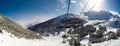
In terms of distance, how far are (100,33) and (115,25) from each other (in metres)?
45.0

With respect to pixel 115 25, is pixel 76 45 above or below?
below

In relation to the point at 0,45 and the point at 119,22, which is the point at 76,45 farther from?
the point at 119,22

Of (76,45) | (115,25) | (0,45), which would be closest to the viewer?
(0,45)

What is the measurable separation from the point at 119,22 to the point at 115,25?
8.77 m

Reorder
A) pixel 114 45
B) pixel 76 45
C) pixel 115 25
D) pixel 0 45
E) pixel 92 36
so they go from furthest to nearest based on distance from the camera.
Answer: pixel 115 25, pixel 92 36, pixel 76 45, pixel 114 45, pixel 0 45

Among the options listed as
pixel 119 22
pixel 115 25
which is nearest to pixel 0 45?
pixel 115 25

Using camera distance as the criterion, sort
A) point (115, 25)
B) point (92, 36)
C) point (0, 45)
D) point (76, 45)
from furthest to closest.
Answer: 1. point (115, 25)
2. point (92, 36)
3. point (76, 45)
4. point (0, 45)

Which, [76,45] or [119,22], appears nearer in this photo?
[76,45]

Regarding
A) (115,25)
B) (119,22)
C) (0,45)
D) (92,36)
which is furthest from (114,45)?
(119,22)

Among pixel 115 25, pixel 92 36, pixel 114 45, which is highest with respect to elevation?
pixel 115 25

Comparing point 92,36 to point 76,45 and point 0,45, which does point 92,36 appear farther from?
point 0,45

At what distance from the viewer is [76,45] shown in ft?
116

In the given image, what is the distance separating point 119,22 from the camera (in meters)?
123

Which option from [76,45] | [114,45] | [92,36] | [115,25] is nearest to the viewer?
[114,45]
